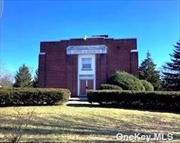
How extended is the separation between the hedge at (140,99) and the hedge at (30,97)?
3.04 metres

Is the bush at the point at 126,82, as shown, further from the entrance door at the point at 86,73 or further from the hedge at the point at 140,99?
the hedge at the point at 140,99

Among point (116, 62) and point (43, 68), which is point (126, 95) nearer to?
point (116, 62)

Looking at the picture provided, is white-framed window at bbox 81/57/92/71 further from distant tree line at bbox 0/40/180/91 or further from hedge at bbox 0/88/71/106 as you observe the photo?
hedge at bbox 0/88/71/106

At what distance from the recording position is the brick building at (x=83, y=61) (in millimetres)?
41875

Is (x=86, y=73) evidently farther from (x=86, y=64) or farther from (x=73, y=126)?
(x=73, y=126)

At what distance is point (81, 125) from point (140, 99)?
981 cm

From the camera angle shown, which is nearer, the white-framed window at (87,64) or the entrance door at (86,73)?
the entrance door at (86,73)

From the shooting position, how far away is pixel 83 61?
43062 millimetres

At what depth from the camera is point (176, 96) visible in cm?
2250

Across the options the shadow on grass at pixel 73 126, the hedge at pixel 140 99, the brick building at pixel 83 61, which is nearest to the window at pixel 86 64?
the brick building at pixel 83 61

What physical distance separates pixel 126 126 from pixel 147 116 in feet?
12.1

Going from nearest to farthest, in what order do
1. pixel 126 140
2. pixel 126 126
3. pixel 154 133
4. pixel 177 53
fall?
pixel 126 140, pixel 154 133, pixel 126 126, pixel 177 53

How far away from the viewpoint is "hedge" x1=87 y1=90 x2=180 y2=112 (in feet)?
74.5

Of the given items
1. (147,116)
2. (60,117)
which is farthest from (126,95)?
(60,117)
